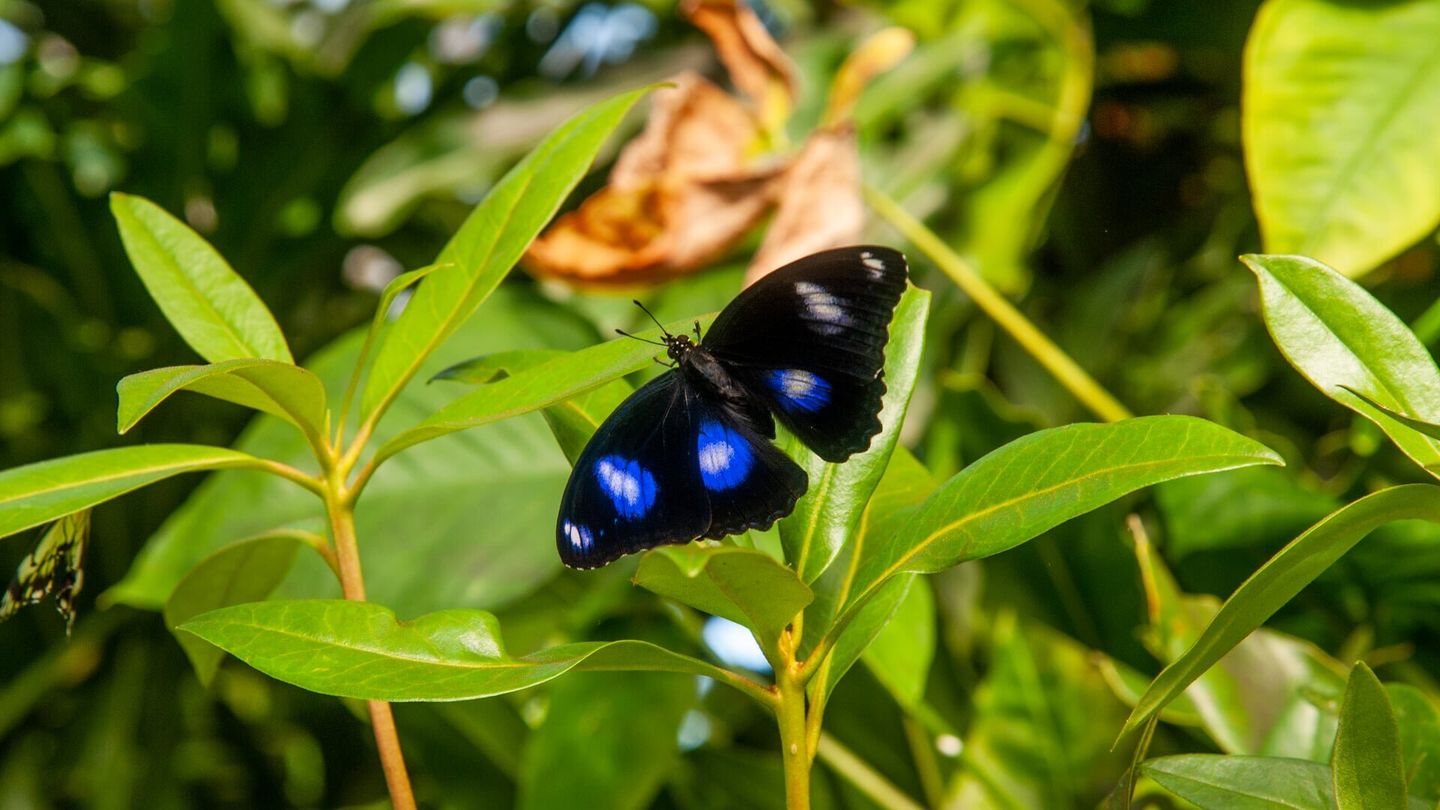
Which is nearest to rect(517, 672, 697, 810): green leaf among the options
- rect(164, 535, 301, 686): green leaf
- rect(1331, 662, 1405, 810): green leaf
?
rect(164, 535, 301, 686): green leaf

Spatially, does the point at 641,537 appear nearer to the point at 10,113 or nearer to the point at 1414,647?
the point at 1414,647

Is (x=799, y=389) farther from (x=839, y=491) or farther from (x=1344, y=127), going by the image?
(x=1344, y=127)

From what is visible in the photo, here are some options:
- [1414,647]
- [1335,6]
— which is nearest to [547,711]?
[1414,647]

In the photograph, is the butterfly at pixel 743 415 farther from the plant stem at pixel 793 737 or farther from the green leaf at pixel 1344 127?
the green leaf at pixel 1344 127

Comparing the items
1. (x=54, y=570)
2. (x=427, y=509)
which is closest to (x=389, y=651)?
(x=54, y=570)

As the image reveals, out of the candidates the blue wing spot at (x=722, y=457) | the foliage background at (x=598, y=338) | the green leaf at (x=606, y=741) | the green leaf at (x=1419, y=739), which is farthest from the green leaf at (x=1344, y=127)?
the green leaf at (x=606, y=741)

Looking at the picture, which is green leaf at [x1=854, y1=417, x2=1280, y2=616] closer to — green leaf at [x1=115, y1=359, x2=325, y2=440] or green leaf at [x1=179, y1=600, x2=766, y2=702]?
green leaf at [x1=179, y1=600, x2=766, y2=702]
